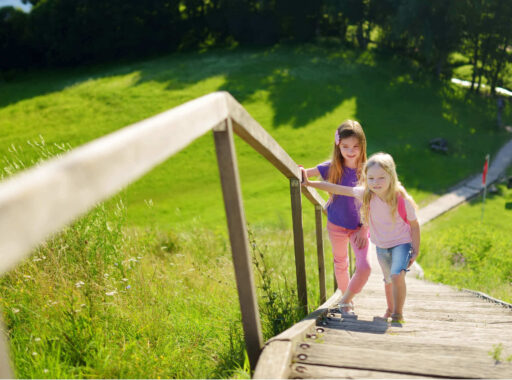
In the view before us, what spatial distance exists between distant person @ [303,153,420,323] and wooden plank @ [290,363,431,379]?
1223mm

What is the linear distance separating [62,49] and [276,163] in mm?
30445

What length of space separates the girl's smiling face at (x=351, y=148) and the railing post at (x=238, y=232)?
1668mm

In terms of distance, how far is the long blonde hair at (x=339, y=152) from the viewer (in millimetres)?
3209

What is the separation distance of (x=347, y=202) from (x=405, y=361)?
1660mm

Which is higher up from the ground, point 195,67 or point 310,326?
point 195,67

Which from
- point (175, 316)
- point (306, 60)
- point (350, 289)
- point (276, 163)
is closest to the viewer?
point (276, 163)

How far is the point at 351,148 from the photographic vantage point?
3236 mm

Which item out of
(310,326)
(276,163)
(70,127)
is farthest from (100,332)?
(70,127)

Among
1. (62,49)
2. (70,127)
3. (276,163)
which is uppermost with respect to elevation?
(62,49)

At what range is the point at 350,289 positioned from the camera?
3109 millimetres

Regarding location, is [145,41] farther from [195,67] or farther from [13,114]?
[13,114]

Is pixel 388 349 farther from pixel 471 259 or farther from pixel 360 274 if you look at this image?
pixel 471 259

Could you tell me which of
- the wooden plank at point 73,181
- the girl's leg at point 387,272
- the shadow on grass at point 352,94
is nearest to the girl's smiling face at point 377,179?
the girl's leg at point 387,272

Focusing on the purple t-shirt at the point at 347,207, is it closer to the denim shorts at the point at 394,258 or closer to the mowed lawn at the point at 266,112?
the denim shorts at the point at 394,258
